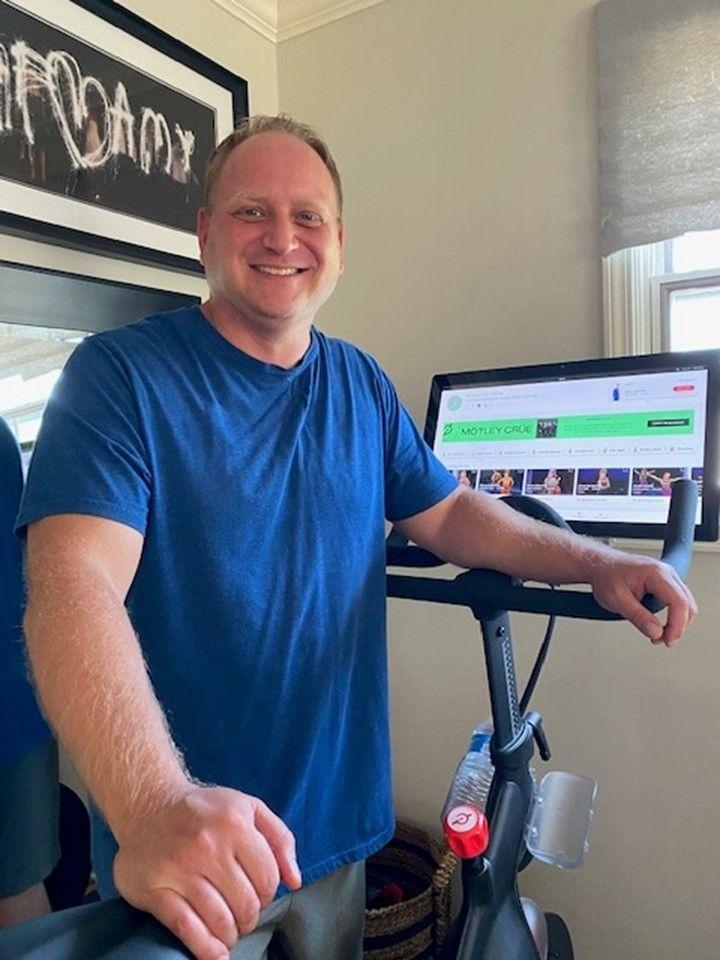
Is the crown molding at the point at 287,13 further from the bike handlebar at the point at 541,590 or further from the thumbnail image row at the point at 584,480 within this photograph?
the bike handlebar at the point at 541,590

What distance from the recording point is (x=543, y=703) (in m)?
1.99

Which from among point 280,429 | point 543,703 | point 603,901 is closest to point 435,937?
point 603,901

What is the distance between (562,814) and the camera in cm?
142

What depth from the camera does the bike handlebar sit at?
1073mm

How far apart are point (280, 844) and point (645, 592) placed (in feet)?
2.36

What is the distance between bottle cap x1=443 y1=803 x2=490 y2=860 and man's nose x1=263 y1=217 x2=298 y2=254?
866 mm

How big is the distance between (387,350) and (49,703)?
64.2 inches

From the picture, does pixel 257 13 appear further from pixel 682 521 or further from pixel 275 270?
pixel 682 521

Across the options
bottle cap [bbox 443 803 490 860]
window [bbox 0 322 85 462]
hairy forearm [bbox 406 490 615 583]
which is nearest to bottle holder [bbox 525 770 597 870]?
bottle cap [bbox 443 803 490 860]

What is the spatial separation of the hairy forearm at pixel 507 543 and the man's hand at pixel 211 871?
77cm

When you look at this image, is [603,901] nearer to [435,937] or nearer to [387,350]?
[435,937]

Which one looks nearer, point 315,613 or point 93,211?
point 315,613

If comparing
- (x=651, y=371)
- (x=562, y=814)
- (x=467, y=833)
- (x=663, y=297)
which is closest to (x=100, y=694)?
(x=467, y=833)

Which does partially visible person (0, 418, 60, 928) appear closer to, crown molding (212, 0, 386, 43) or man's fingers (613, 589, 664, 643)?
man's fingers (613, 589, 664, 643)
